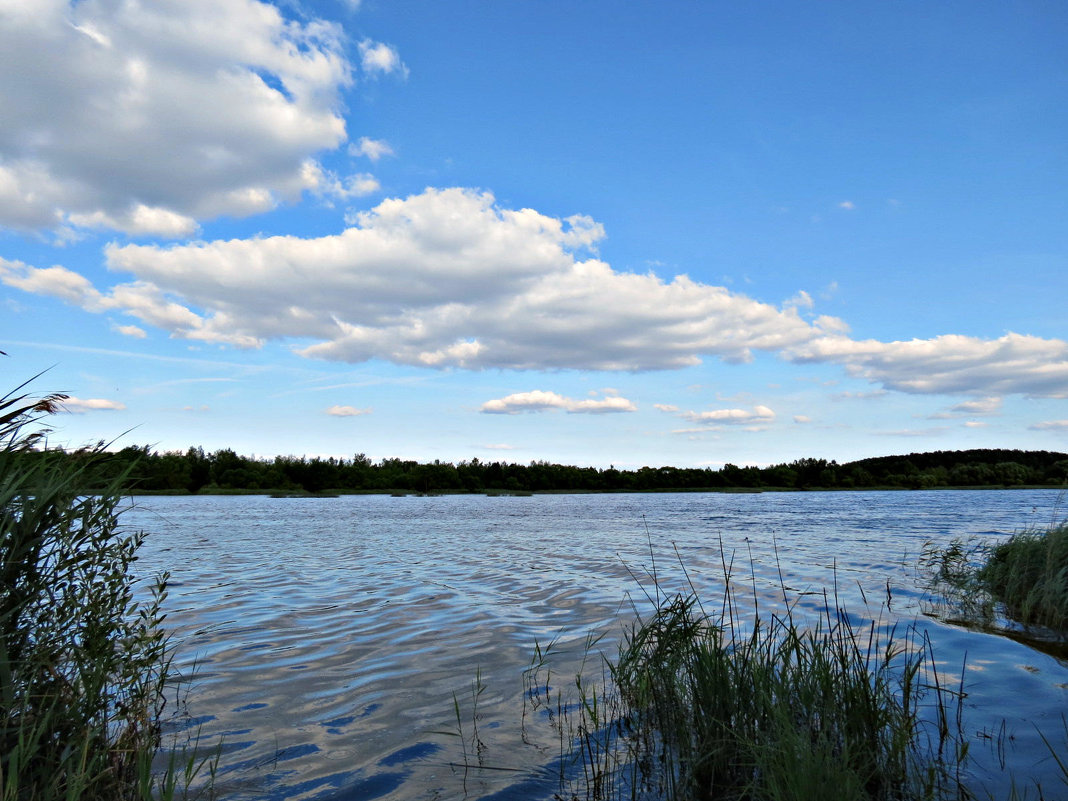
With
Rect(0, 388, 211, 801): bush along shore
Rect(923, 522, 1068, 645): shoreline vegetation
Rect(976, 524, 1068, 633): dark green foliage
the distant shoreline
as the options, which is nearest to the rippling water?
Rect(923, 522, 1068, 645): shoreline vegetation

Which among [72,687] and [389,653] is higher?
[72,687]

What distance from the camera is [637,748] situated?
6.02 meters

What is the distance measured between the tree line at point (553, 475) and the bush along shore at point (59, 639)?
352 feet

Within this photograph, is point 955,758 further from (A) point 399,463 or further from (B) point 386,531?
(A) point 399,463

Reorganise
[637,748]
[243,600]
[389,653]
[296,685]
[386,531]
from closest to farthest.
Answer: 1. [637,748]
2. [296,685]
3. [389,653]
4. [243,600]
5. [386,531]

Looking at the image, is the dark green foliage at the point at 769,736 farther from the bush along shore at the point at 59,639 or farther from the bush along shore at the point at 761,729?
the bush along shore at the point at 59,639

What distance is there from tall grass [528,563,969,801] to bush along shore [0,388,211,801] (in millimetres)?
3603

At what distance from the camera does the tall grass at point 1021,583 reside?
456 inches

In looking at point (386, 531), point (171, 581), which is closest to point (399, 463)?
point (386, 531)

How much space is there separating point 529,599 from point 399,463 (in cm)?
14079

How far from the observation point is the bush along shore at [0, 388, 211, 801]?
412 cm

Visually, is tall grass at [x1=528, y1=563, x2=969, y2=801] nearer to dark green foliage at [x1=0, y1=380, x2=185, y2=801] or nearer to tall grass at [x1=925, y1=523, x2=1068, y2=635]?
dark green foliage at [x1=0, y1=380, x2=185, y2=801]

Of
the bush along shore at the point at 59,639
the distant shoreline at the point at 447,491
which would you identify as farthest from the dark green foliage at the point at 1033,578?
the distant shoreline at the point at 447,491

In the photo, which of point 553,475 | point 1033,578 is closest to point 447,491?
point 553,475
